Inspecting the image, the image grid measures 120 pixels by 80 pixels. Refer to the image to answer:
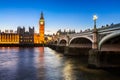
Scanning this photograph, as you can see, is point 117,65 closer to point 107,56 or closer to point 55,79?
point 107,56

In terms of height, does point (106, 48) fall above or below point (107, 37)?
below

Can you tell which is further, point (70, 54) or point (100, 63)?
point (70, 54)

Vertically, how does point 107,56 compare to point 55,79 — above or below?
above

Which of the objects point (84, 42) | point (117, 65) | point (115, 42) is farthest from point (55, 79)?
point (84, 42)

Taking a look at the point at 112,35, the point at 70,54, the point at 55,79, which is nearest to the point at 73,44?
the point at 70,54

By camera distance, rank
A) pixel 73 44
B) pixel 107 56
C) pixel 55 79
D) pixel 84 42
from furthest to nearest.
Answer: pixel 73 44 → pixel 84 42 → pixel 107 56 → pixel 55 79

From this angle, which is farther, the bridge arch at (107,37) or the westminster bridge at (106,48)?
the westminster bridge at (106,48)

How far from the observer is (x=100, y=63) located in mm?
32250

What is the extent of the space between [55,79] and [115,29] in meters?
10.6

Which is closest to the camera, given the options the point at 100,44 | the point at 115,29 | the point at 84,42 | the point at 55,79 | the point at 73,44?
the point at 55,79

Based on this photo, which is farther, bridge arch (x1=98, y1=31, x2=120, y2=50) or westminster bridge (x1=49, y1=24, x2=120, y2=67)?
westminster bridge (x1=49, y1=24, x2=120, y2=67)

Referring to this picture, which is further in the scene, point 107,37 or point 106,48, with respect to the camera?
point 106,48

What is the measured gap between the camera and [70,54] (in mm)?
65125

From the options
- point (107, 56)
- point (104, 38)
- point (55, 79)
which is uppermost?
point (104, 38)
